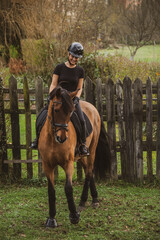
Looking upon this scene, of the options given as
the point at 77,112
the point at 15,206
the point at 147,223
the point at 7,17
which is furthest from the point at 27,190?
the point at 7,17

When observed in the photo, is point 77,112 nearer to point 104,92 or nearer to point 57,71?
point 57,71

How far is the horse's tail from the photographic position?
20.7ft

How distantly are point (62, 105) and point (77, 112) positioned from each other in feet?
4.13

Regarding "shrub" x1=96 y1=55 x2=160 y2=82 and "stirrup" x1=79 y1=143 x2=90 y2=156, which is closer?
"stirrup" x1=79 y1=143 x2=90 y2=156

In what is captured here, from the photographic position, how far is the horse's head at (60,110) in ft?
13.3

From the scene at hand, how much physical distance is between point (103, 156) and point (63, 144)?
1.92 meters

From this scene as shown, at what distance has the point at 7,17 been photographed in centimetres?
1473

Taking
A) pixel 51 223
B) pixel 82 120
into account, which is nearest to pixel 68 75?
pixel 82 120

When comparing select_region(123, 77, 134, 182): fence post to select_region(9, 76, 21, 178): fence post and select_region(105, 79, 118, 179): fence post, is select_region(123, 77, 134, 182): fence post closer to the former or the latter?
select_region(105, 79, 118, 179): fence post

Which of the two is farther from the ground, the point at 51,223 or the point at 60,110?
the point at 60,110

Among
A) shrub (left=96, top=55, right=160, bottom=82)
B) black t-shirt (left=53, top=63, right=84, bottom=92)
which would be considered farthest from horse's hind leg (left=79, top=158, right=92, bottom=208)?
shrub (left=96, top=55, right=160, bottom=82)

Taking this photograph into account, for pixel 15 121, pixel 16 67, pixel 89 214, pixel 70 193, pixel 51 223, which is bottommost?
pixel 89 214

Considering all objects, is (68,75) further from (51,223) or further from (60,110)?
(51,223)

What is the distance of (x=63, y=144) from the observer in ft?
15.1
